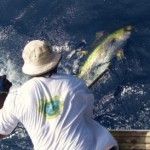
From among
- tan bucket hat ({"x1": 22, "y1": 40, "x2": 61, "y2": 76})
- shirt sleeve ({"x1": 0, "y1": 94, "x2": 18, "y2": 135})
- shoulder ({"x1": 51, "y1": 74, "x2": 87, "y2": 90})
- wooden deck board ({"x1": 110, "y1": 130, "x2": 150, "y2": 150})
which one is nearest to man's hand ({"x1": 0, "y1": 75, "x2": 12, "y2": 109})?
shirt sleeve ({"x1": 0, "y1": 94, "x2": 18, "y2": 135})

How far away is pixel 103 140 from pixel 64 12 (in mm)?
4184

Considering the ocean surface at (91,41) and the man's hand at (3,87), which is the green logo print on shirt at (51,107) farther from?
the ocean surface at (91,41)

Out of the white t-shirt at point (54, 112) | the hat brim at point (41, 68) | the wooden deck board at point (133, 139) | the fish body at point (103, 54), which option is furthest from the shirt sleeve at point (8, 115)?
the fish body at point (103, 54)

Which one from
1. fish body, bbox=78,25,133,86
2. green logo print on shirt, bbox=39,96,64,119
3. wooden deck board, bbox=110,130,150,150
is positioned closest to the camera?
green logo print on shirt, bbox=39,96,64,119

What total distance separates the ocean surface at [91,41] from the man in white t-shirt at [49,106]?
245 centimetres

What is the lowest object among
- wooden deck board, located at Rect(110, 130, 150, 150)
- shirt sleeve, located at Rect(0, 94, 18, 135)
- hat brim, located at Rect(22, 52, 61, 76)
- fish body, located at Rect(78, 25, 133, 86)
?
fish body, located at Rect(78, 25, 133, 86)

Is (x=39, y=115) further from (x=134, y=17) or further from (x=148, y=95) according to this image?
(x=134, y=17)

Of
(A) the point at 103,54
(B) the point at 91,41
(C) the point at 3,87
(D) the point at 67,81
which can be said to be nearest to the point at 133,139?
(D) the point at 67,81

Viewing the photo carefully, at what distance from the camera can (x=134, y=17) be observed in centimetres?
679

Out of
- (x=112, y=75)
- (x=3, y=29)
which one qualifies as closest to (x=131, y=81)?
(x=112, y=75)

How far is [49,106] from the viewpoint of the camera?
3104 millimetres

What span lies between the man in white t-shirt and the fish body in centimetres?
261

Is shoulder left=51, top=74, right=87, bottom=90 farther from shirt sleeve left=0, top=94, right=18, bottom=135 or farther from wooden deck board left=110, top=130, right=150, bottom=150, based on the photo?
wooden deck board left=110, top=130, right=150, bottom=150

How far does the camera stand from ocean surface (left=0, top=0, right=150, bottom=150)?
18.7ft
